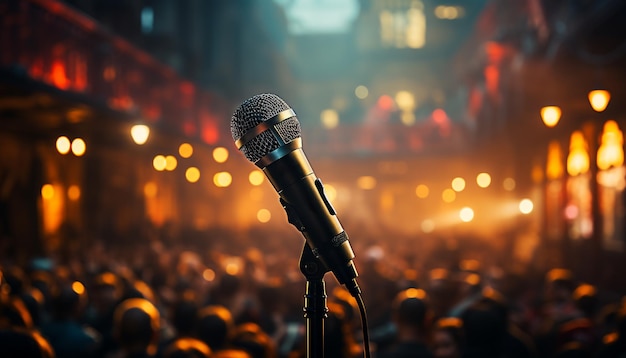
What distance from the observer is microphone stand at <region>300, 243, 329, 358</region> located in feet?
8.11

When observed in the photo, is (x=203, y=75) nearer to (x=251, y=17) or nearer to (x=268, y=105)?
(x=251, y=17)

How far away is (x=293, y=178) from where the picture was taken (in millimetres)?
2486

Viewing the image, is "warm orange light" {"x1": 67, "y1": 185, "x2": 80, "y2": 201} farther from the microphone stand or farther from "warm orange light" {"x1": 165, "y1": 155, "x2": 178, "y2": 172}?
the microphone stand

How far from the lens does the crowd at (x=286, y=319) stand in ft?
17.6

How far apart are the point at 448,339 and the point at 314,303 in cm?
333

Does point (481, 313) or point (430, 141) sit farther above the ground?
point (430, 141)

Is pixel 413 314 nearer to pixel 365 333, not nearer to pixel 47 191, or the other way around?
pixel 365 333

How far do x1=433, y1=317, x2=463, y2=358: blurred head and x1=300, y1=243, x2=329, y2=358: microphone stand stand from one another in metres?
3.25

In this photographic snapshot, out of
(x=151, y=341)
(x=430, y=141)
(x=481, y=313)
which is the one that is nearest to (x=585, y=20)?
(x=481, y=313)

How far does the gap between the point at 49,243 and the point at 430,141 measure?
82.7 feet

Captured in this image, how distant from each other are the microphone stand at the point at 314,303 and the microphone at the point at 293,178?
1.2 inches

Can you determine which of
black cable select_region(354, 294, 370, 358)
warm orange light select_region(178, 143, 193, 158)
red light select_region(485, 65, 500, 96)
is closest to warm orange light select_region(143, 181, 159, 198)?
warm orange light select_region(178, 143, 193, 158)

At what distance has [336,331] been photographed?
526 centimetres

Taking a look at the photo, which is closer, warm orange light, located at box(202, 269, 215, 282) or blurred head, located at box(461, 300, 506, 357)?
blurred head, located at box(461, 300, 506, 357)
